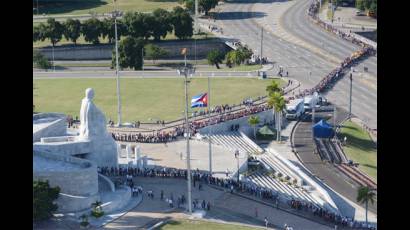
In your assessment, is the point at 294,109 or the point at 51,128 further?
the point at 294,109

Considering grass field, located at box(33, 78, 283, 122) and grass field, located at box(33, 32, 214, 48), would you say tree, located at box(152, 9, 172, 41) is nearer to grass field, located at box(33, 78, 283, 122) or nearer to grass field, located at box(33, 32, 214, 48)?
grass field, located at box(33, 32, 214, 48)

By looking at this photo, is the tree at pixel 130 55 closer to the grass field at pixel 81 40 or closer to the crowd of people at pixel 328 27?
the grass field at pixel 81 40

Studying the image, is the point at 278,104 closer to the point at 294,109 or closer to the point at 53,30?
the point at 294,109

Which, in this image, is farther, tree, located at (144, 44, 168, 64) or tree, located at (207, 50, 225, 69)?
tree, located at (144, 44, 168, 64)

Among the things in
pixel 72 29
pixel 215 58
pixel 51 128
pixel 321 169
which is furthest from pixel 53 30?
pixel 321 169

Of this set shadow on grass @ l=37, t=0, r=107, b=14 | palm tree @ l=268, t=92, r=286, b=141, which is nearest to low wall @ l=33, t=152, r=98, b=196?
palm tree @ l=268, t=92, r=286, b=141

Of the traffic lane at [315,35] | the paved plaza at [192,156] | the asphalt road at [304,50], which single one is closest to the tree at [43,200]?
the paved plaza at [192,156]
